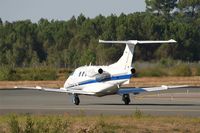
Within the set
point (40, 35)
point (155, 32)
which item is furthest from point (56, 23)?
point (155, 32)

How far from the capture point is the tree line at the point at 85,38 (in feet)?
334

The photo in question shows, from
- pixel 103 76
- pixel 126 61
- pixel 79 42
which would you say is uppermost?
pixel 79 42

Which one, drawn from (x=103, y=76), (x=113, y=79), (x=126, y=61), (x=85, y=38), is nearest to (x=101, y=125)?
(x=113, y=79)

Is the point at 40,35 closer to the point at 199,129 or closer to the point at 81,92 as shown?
the point at 81,92

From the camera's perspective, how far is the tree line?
102 m

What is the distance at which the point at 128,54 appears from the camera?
45.8m

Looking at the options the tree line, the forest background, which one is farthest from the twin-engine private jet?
the tree line

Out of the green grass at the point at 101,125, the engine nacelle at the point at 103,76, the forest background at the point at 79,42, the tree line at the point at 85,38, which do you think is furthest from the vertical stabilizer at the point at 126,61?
the tree line at the point at 85,38

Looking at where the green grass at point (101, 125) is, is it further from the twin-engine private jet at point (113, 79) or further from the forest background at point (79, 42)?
the forest background at point (79, 42)

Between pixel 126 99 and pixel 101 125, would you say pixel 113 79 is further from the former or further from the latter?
pixel 101 125

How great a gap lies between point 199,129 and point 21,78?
201ft

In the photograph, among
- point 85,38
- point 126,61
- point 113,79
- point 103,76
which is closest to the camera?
point 113,79

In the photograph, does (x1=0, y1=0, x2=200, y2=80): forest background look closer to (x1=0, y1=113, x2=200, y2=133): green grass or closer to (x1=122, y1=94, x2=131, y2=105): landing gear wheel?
(x1=122, y1=94, x2=131, y2=105): landing gear wheel

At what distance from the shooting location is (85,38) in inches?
4668
